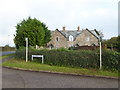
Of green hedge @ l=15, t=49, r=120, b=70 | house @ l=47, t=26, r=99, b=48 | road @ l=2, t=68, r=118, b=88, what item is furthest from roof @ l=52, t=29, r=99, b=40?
road @ l=2, t=68, r=118, b=88

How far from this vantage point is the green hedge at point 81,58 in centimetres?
1130

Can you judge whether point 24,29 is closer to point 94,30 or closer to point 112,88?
point 112,88

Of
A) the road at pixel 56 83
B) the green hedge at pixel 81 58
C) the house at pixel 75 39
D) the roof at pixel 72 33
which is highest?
the roof at pixel 72 33

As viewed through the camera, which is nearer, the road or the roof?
the road

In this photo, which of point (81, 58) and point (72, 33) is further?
point (72, 33)

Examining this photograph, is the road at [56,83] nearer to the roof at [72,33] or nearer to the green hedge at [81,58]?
the green hedge at [81,58]

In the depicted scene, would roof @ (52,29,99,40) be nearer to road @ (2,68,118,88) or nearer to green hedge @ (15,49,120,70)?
green hedge @ (15,49,120,70)

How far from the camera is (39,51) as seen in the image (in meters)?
15.6

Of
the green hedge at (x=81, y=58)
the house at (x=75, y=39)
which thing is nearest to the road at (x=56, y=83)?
the green hedge at (x=81, y=58)

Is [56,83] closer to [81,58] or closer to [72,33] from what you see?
[81,58]

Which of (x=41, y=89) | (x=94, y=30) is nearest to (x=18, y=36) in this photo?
(x=41, y=89)

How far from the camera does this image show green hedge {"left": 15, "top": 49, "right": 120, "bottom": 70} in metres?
11.3

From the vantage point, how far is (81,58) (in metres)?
12.6

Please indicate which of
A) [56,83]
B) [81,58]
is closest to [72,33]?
[81,58]
